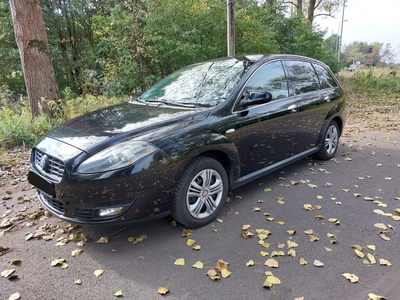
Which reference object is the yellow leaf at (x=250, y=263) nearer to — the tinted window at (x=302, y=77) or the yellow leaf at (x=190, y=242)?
the yellow leaf at (x=190, y=242)

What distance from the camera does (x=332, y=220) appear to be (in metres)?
3.16

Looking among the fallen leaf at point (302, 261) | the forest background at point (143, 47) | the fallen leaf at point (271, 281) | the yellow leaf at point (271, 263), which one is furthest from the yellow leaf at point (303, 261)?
the forest background at point (143, 47)

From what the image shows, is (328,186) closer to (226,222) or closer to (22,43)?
(226,222)

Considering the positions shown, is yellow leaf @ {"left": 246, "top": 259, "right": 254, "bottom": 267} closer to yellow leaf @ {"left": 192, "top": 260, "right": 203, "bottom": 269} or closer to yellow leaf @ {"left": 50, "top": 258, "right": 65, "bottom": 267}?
yellow leaf @ {"left": 192, "top": 260, "right": 203, "bottom": 269}

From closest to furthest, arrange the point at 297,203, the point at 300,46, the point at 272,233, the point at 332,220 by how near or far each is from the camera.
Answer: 1. the point at 272,233
2. the point at 332,220
3. the point at 297,203
4. the point at 300,46

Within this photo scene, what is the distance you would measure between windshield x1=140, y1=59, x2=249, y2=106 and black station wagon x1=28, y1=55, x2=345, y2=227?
0.02m

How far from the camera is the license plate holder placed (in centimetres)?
263

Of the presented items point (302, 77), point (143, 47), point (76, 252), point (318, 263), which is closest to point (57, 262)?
point (76, 252)

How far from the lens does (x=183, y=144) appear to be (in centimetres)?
279

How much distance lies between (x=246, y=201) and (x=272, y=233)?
742mm

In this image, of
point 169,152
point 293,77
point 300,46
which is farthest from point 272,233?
point 300,46

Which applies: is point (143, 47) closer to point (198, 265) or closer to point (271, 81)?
point (271, 81)

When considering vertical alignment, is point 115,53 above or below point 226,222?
above

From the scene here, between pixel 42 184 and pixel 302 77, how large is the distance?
3.68m
